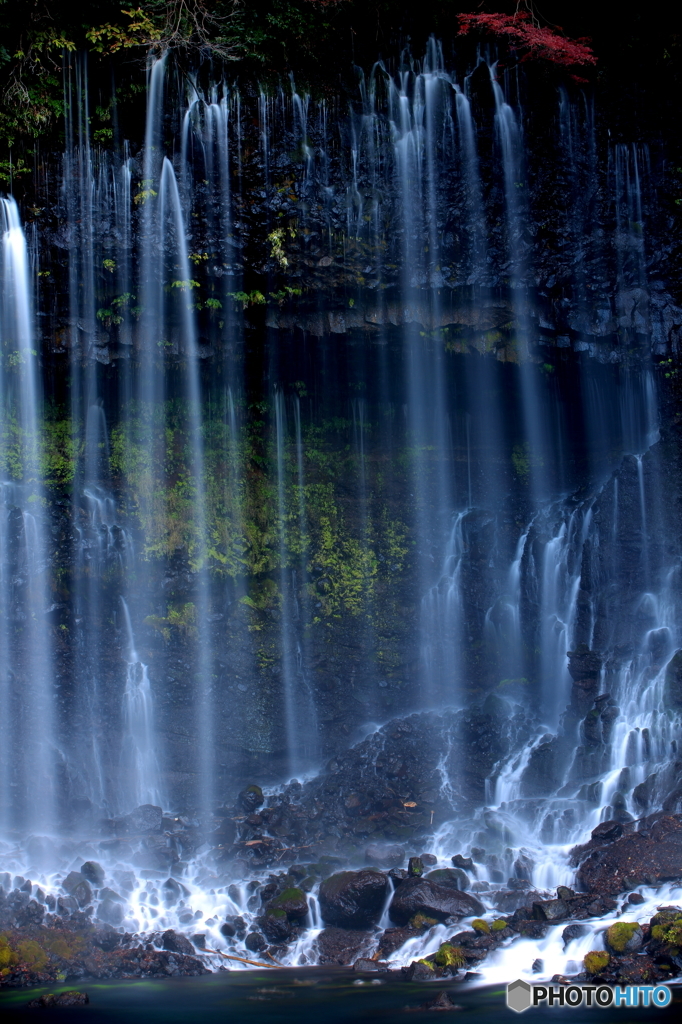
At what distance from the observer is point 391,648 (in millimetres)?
14898

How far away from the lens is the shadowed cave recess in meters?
12.9

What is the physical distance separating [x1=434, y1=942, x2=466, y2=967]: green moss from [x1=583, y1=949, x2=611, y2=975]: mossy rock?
1.39 meters

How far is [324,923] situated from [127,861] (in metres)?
3.72

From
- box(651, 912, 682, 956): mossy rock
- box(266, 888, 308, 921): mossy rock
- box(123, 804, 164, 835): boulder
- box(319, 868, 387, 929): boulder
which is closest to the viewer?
box(651, 912, 682, 956): mossy rock

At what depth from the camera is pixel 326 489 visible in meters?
15.8

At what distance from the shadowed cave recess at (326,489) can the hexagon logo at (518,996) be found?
336 centimetres

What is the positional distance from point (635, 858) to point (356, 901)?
149 inches

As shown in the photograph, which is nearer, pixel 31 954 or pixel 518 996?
pixel 518 996

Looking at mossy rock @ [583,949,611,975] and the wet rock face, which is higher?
the wet rock face

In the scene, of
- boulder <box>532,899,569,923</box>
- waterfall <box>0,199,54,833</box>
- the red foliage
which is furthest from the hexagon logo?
the red foliage

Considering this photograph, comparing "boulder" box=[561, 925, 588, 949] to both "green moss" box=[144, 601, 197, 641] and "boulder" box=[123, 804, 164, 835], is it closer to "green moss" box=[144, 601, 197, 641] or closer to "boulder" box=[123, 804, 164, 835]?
"boulder" box=[123, 804, 164, 835]

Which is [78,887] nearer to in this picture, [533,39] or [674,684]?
[674,684]

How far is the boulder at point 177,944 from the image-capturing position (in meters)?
9.54

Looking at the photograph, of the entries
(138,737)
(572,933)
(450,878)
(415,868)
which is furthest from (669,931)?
(138,737)
